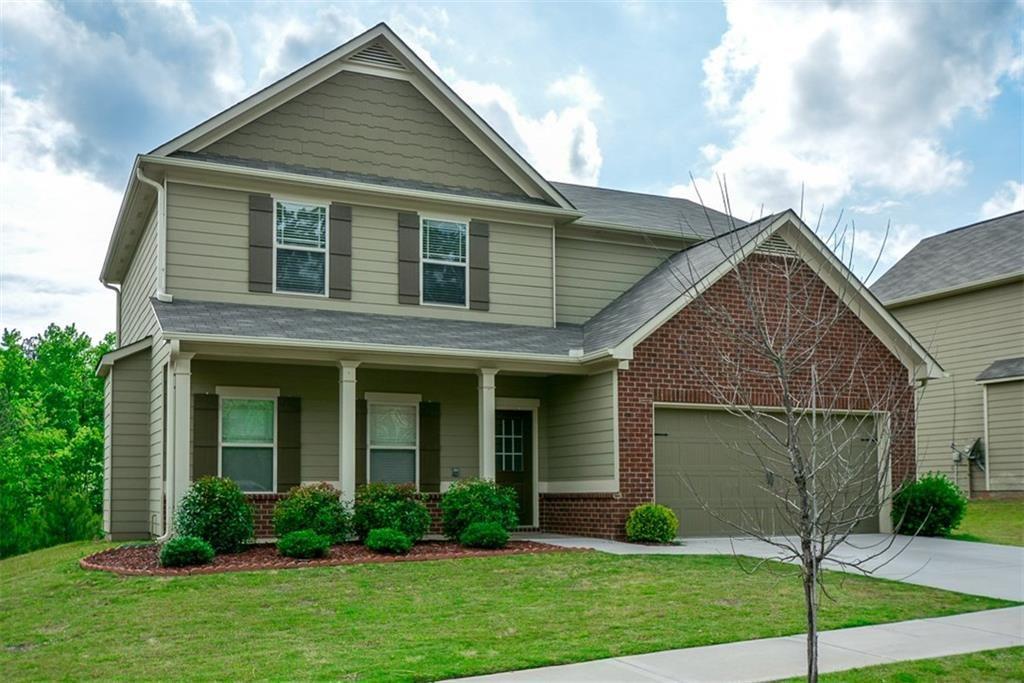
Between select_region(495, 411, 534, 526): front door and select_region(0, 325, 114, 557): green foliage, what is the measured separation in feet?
40.0

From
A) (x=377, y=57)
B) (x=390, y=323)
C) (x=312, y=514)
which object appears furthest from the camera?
(x=377, y=57)

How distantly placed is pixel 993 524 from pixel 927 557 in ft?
20.7

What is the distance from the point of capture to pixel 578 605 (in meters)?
10.5

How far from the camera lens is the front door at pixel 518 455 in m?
18.0

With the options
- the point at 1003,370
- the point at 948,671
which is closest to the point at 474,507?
the point at 948,671

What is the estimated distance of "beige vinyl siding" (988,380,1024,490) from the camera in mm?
23109

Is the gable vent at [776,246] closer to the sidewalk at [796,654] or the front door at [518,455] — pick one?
the front door at [518,455]

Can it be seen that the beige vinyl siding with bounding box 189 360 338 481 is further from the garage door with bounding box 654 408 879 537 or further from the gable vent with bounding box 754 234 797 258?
the gable vent with bounding box 754 234 797 258

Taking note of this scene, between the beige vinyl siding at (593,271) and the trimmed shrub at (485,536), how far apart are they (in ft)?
18.7

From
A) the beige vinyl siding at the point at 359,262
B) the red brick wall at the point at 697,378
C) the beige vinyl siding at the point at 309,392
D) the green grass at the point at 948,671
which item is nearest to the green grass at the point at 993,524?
the red brick wall at the point at 697,378

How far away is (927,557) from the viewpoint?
47.9ft

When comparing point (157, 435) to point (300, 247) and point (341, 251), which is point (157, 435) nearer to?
point (300, 247)

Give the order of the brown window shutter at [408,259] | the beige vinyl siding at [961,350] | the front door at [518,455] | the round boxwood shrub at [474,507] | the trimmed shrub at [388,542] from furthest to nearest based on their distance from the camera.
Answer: the beige vinyl siding at [961,350], the front door at [518,455], the brown window shutter at [408,259], the round boxwood shrub at [474,507], the trimmed shrub at [388,542]

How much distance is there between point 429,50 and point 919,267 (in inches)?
624
